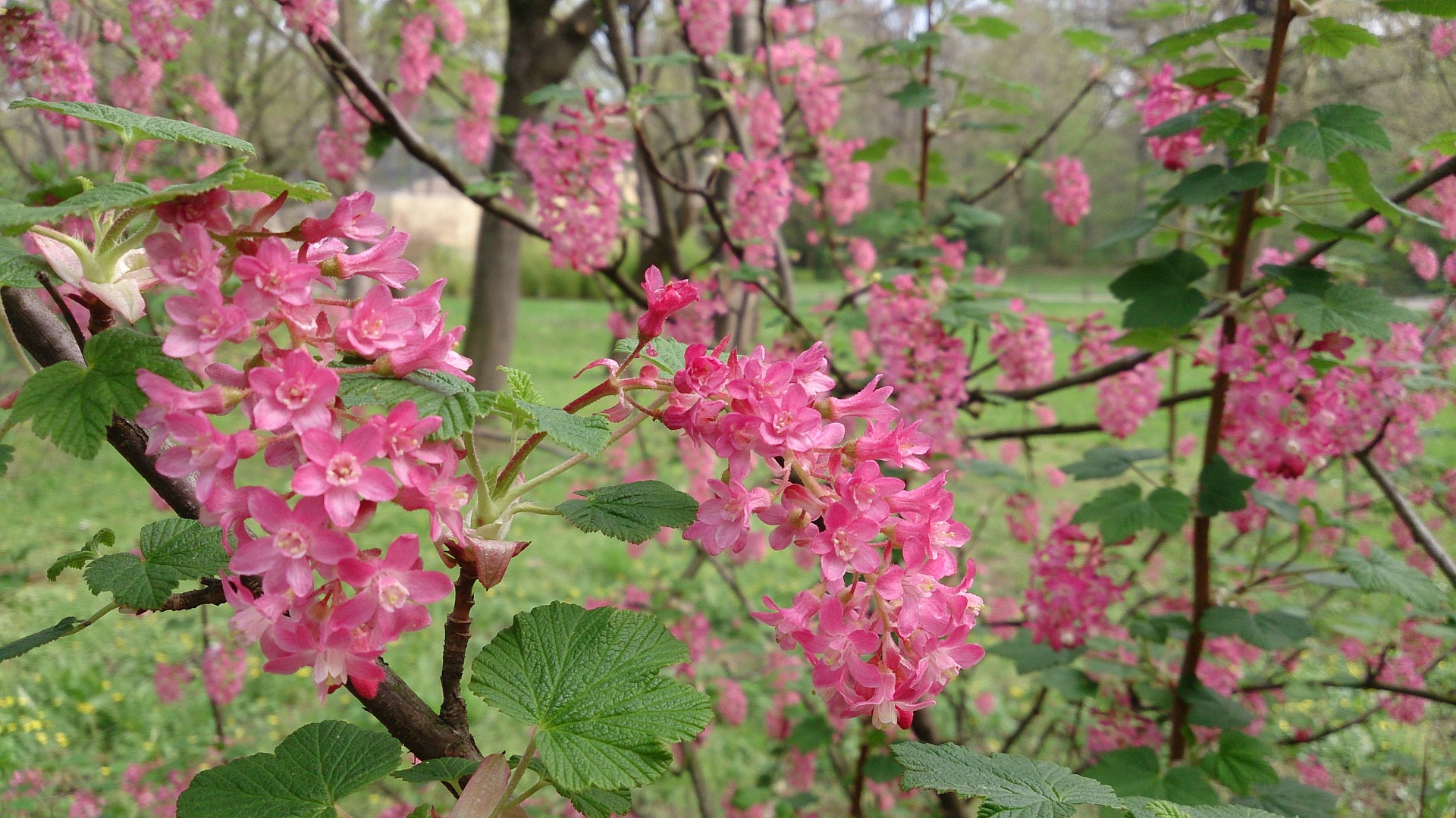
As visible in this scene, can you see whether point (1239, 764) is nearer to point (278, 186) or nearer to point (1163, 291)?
point (1163, 291)

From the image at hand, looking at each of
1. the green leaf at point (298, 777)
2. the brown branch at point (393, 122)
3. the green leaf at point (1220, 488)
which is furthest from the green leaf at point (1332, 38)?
the brown branch at point (393, 122)

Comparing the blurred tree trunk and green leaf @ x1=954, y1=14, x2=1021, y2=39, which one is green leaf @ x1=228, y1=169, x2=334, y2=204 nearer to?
green leaf @ x1=954, y1=14, x2=1021, y2=39

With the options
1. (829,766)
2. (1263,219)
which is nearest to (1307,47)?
(1263,219)

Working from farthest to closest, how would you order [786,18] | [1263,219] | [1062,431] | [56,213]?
[786,18] < [1062,431] < [1263,219] < [56,213]

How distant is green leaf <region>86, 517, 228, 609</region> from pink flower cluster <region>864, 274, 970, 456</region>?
85.7 inches

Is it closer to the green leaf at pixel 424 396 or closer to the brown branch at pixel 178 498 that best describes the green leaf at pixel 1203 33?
the green leaf at pixel 424 396

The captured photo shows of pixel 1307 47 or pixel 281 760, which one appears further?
pixel 1307 47

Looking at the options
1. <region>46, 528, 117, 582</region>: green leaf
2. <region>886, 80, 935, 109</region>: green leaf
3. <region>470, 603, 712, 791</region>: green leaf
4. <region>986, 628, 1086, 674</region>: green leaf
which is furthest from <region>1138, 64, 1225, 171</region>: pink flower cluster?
<region>46, 528, 117, 582</region>: green leaf

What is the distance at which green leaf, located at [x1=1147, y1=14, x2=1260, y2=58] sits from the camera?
1.87 m

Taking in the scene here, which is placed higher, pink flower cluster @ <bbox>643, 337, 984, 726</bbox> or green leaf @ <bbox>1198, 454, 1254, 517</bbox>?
pink flower cluster @ <bbox>643, 337, 984, 726</bbox>

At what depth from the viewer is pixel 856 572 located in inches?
37.8

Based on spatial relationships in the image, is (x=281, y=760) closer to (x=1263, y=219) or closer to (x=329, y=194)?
(x=329, y=194)

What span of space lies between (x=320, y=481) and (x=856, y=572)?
56 cm

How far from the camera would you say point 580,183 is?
3176mm
